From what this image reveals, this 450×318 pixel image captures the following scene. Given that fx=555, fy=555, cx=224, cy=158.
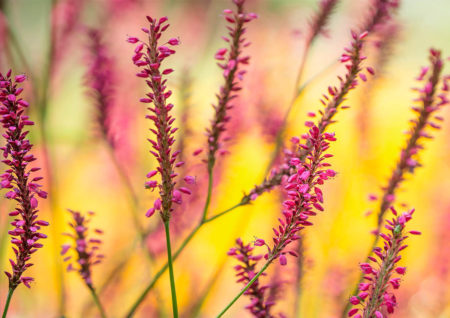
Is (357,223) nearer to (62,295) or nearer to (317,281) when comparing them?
(317,281)

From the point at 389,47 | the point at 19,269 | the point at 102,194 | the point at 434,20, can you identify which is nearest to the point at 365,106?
the point at 389,47

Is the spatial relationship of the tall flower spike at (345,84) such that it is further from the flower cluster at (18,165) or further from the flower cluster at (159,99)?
the flower cluster at (18,165)

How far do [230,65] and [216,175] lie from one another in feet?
2.08

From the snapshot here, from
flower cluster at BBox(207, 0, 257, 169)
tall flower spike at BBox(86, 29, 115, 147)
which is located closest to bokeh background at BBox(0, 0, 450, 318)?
tall flower spike at BBox(86, 29, 115, 147)

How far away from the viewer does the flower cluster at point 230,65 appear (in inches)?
26.3

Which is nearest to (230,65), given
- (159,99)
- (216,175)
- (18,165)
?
(159,99)

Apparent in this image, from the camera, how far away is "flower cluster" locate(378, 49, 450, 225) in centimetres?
74

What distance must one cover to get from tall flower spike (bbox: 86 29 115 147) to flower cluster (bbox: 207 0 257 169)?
0.96 ft

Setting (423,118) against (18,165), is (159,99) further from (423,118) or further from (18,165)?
(423,118)

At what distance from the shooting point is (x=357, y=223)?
2.22 meters

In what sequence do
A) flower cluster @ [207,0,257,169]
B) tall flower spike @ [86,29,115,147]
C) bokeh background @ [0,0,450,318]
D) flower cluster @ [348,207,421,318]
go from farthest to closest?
bokeh background @ [0,0,450,318] < tall flower spike @ [86,29,115,147] < flower cluster @ [207,0,257,169] < flower cluster @ [348,207,421,318]

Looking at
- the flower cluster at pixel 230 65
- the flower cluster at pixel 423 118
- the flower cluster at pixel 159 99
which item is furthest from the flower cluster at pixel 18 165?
the flower cluster at pixel 423 118

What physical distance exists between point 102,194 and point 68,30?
4.46ft

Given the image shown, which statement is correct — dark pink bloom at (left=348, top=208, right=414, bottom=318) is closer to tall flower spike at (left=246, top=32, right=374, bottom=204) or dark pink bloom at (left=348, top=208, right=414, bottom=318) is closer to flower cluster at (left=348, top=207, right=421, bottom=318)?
flower cluster at (left=348, top=207, right=421, bottom=318)
